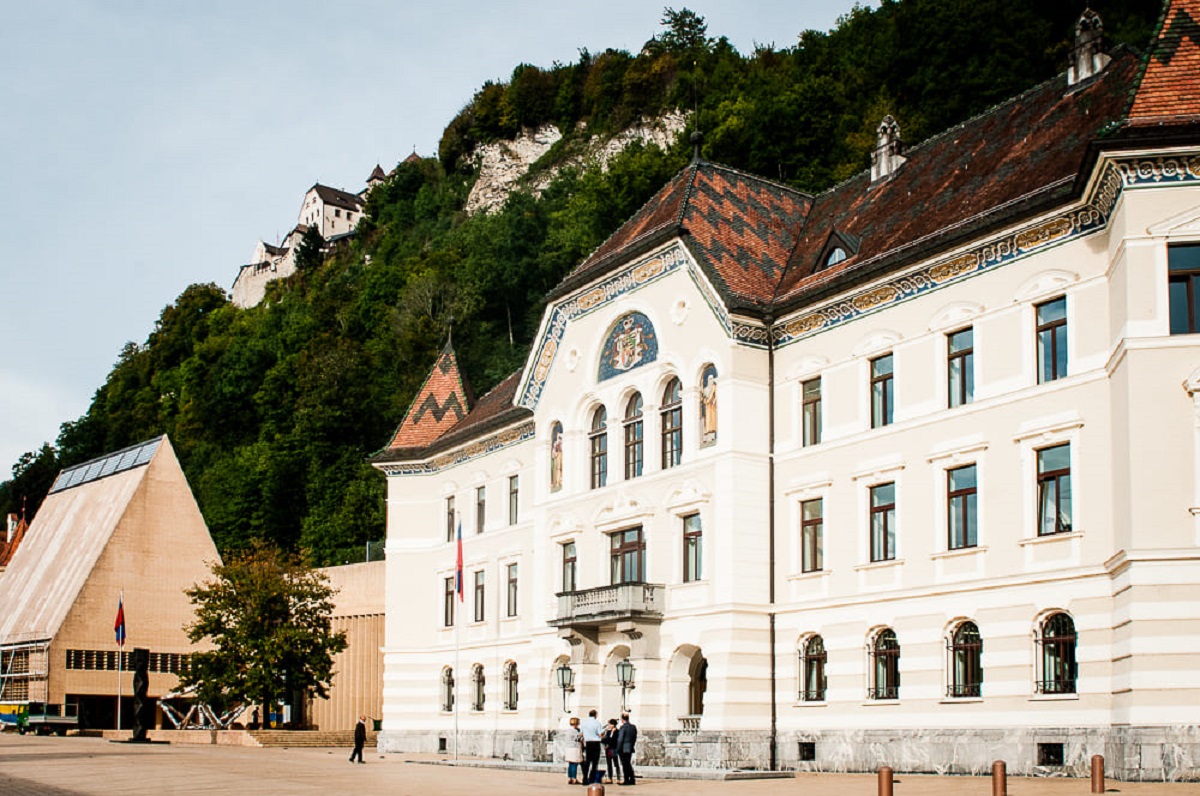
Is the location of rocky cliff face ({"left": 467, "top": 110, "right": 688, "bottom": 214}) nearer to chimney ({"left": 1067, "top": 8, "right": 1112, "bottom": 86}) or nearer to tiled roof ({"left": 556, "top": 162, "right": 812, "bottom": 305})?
tiled roof ({"left": 556, "top": 162, "right": 812, "bottom": 305})

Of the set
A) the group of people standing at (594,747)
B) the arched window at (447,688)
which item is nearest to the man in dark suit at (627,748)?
the group of people standing at (594,747)

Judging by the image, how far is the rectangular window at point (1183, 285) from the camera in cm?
2652

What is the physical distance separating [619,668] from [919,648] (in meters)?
8.90

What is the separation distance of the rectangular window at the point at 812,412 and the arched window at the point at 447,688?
813 inches

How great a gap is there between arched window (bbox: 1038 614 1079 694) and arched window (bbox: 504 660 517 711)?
22.4 m

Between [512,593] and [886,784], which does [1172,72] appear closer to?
[886,784]

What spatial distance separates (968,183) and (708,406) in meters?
8.74

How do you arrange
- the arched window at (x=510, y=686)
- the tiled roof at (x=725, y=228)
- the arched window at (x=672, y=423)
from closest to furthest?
1. the tiled roof at (x=725, y=228)
2. the arched window at (x=672, y=423)
3. the arched window at (x=510, y=686)

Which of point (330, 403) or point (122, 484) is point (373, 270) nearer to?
point (330, 403)

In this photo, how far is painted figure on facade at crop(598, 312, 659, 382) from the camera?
40.4 metres

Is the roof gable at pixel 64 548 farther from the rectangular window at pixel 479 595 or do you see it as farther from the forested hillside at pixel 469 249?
the rectangular window at pixel 479 595

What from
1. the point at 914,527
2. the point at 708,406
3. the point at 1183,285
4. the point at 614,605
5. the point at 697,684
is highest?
the point at 1183,285

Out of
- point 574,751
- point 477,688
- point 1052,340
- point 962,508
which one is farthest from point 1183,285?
point 477,688

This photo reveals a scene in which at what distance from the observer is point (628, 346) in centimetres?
4122
